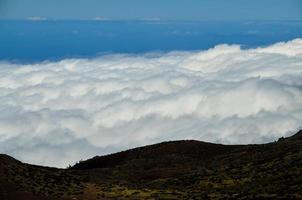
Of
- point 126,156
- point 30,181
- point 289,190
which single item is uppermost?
point 126,156

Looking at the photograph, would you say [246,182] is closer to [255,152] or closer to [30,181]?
[255,152]

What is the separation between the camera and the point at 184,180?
195 feet

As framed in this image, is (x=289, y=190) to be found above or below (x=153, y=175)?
below

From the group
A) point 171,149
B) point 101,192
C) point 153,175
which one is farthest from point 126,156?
point 101,192

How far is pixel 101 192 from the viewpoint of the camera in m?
51.9

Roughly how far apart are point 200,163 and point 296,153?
18.7 meters

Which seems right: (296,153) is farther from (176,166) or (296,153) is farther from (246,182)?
(176,166)

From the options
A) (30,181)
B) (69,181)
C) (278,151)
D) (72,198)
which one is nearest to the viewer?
(72,198)

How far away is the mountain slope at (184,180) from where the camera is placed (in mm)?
47812

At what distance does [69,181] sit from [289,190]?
2415 centimetres

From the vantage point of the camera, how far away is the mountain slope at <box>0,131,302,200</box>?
47.8 meters

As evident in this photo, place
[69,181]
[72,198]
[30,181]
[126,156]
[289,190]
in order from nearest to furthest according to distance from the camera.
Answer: [289,190], [72,198], [30,181], [69,181], [126,156]

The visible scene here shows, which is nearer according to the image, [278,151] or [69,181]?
[69,181]

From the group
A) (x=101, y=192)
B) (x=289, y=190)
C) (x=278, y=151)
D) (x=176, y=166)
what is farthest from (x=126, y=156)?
(x=289, y=190)
